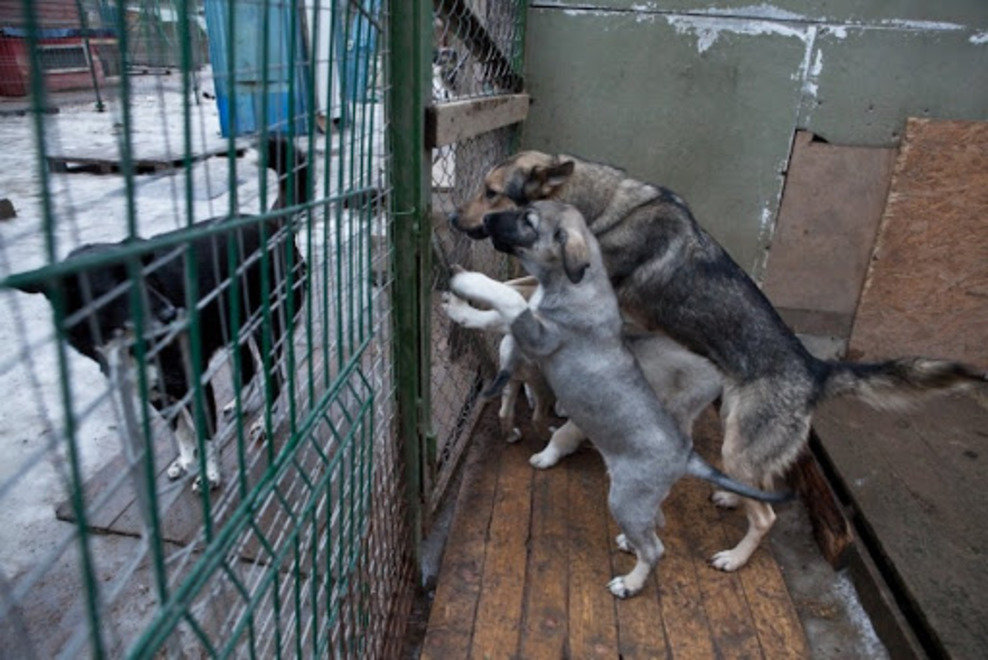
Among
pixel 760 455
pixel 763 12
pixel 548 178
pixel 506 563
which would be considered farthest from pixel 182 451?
pixel 763 12

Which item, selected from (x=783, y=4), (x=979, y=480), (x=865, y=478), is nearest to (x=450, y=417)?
(x=865, y=478)

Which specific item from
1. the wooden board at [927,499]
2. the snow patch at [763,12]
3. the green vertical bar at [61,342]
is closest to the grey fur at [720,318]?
the wooden board at [927,499]

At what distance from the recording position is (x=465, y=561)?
9.34 feet

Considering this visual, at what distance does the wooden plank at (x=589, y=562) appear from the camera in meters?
2.51

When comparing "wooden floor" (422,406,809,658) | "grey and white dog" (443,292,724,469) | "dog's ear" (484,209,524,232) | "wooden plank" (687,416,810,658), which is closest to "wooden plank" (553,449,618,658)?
"wooden floor" (422,406,809,658)

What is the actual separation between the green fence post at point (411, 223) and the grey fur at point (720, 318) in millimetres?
856

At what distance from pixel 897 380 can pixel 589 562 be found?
1631 millimetres

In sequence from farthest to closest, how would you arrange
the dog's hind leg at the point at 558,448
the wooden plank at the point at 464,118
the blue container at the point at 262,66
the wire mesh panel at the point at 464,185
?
the dog's hind leg at the point at 558,448
the wire mesh panel at the point at 464,185
the wooden plank at the point at 464,118
the blue container at the point at 262,66

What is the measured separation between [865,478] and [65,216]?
388cm

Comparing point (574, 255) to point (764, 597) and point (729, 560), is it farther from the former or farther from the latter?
point (764, 597)

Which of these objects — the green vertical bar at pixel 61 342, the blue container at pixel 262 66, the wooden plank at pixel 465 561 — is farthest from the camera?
the wooden plank at pixel 465 561

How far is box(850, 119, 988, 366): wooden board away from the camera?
412cm

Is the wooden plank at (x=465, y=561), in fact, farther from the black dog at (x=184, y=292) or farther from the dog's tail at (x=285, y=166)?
the dog's tail at (x=285, y=166)

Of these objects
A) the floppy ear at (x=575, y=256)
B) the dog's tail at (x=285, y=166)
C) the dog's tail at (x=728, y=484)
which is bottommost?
the dog's tail at (x=728, y=484)
